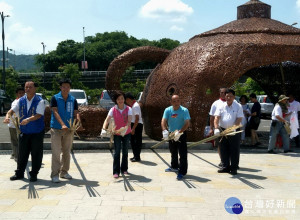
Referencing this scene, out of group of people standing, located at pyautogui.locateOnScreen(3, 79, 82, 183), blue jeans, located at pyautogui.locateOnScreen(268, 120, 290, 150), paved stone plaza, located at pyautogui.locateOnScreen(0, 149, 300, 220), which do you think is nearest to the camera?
paved stone plaza, located at pyautogui.locateOnScreen(0, 149, 300, 220)

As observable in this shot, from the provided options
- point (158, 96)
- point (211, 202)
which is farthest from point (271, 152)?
Answer: point (211, 202)

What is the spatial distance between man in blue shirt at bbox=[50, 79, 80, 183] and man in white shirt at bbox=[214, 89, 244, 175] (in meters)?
2.62

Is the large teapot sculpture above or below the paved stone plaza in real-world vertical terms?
above

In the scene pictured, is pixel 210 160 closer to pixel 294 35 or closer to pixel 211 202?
pixel 211 202

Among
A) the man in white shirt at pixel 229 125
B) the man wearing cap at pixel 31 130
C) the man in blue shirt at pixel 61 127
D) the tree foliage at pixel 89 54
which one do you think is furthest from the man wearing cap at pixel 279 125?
the tree foliage at pixel 89 54

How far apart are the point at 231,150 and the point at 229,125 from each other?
0.46 meters

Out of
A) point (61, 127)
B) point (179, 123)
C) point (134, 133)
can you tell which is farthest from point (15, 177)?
point (179, 123)

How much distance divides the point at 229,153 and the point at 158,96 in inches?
139

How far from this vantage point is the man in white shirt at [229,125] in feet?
20.4

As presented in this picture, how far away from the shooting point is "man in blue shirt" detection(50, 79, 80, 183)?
5652 millimetres

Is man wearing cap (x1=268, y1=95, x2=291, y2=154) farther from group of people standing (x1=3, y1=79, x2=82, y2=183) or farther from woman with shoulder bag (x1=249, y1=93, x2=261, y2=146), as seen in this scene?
group of people standing (x1=3, y1=79, x2=82, y2=183)

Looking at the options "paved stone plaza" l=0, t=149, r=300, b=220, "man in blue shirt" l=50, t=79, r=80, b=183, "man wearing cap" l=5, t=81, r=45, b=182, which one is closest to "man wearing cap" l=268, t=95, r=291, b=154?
"paved stone plaza" l=0, t=149, r=300, b=220

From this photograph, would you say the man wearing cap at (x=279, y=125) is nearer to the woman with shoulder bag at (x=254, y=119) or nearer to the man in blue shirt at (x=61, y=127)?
the woman with shoulder bag at (x=254, y=119)

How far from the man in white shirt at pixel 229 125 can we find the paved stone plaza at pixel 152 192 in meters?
0.27
